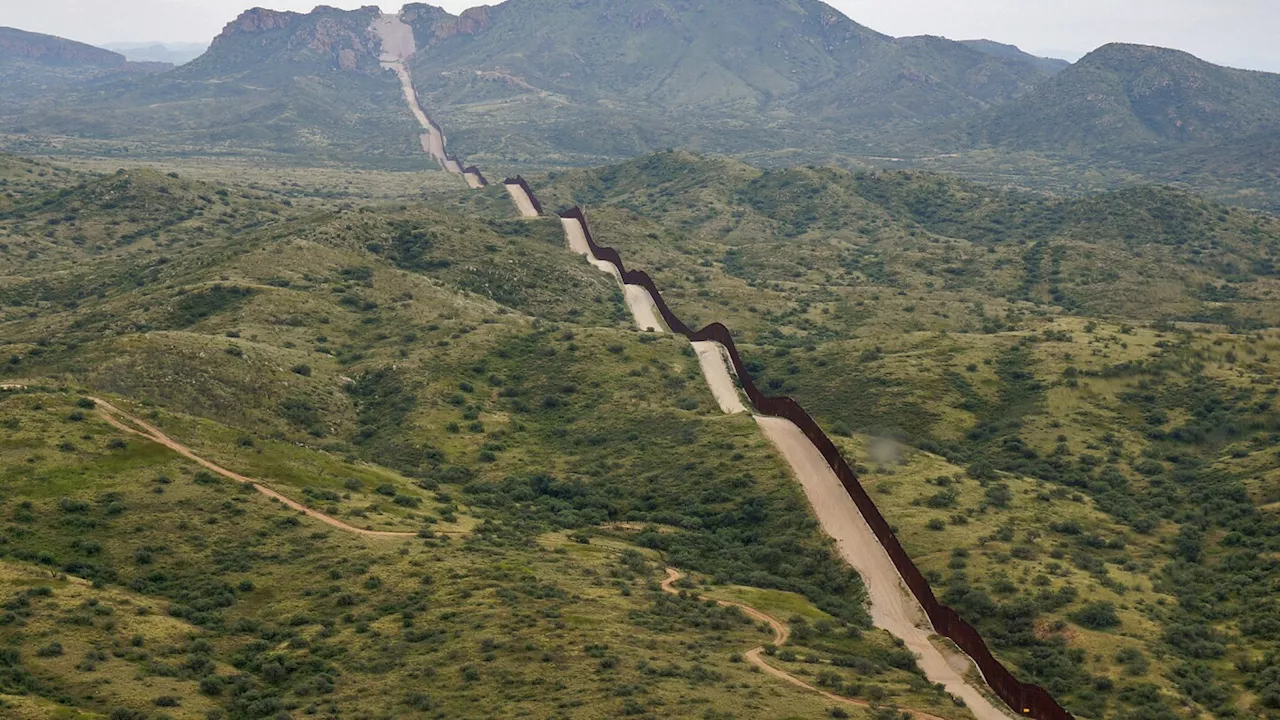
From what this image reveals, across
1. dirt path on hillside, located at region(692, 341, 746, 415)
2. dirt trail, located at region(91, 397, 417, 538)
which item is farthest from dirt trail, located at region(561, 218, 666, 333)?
dirt trail, located at region(91, 397, 417, 538)

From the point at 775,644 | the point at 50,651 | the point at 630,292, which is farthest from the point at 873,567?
the point at 630,292

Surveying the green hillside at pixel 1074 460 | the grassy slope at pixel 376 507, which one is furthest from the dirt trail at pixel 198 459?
the green hillside at pixel 1074 460

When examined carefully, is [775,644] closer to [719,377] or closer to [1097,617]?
[1097,617]

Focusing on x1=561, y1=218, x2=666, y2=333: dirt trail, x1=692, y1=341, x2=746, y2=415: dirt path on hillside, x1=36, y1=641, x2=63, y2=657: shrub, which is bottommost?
x1=36, y1=641, x2=63, y2=657: shrub

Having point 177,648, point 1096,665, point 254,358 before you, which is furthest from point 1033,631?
point 254,358

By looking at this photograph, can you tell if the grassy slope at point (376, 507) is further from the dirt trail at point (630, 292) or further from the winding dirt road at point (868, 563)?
the dirt trail at point (630, 292)

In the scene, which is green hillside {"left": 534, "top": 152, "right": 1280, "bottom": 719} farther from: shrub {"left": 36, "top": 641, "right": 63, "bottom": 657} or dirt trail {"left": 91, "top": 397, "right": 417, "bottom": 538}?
shrub {"left": 36, "top": 641, "right": 63, "bottom": 657}
